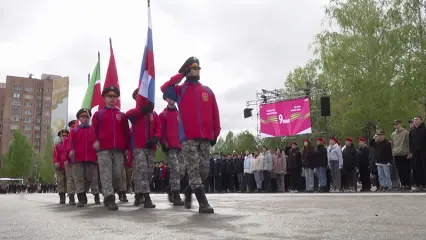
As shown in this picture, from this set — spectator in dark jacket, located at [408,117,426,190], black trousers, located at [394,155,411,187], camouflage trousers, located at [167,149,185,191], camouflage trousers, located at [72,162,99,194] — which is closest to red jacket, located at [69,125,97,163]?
camouflage trousers, located at [72,162,99,194]

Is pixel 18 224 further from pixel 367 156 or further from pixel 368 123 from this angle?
pixel 368 123

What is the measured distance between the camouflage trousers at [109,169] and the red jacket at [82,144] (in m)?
1.57

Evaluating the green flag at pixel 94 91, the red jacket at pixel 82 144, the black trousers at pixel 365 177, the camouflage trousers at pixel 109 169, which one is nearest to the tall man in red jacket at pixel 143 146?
the camouflage trousers at pixel 109 169

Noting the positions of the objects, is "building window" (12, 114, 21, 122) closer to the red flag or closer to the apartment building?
the apartment building

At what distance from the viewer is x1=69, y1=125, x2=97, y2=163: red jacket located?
9883mm

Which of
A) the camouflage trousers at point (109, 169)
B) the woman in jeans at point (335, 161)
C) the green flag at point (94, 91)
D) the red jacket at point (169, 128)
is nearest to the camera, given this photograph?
the camouflage trousers at point (109, 169)

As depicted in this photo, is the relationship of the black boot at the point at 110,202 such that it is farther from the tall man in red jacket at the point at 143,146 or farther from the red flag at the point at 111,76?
the red flag at the point at 111,76

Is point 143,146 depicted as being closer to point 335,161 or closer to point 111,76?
point 111,76

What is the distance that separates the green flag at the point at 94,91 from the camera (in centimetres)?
1176

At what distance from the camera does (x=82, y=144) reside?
993cm

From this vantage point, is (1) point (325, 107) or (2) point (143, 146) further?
(1) point (325, 107)

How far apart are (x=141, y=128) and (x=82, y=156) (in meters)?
2.03

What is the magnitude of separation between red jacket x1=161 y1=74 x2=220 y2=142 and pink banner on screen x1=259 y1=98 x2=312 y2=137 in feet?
83.9

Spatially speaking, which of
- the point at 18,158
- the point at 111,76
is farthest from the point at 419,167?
the point at 18,158
